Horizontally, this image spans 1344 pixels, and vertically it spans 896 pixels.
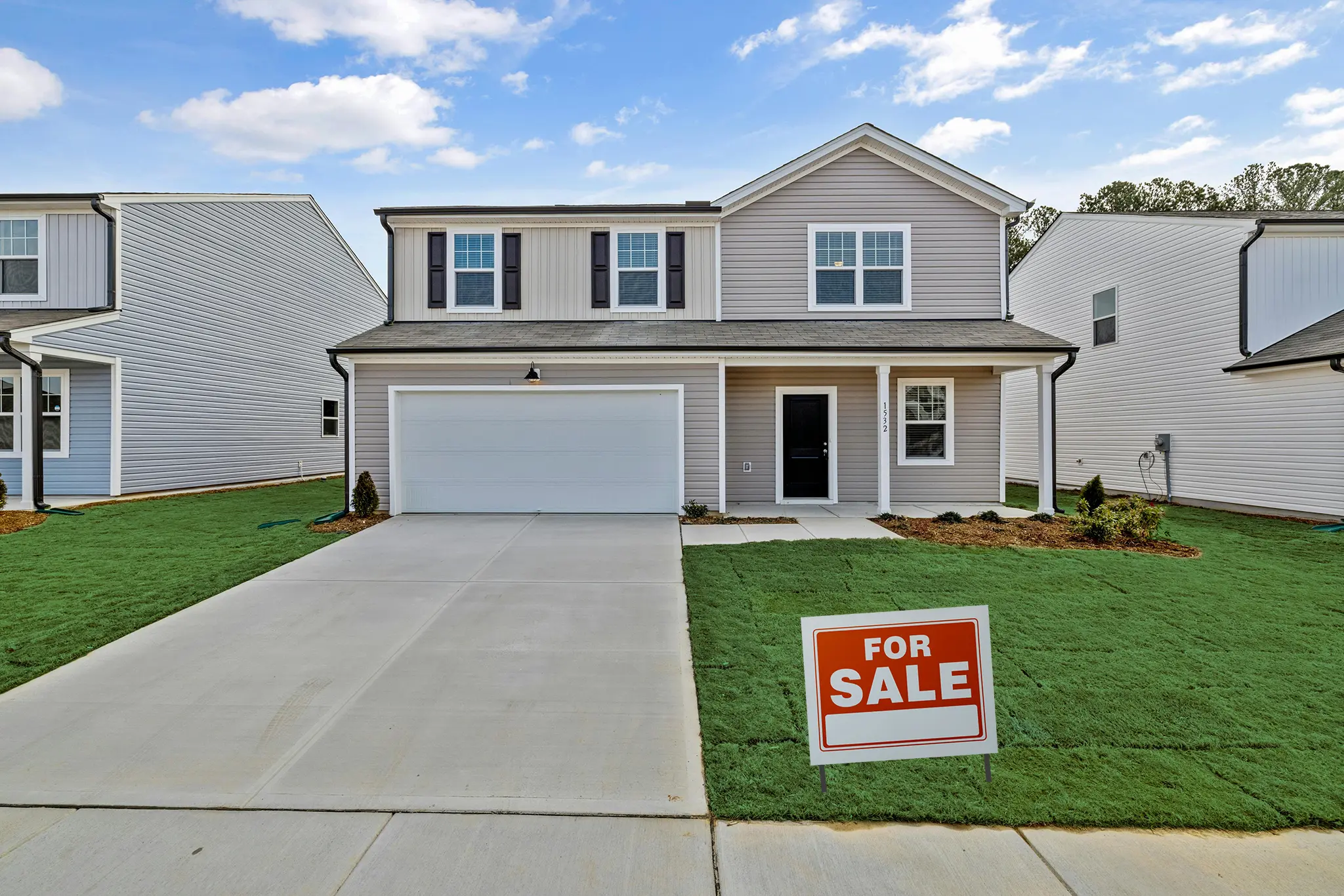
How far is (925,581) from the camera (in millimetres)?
5977

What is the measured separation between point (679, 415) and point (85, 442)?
38.1 ft

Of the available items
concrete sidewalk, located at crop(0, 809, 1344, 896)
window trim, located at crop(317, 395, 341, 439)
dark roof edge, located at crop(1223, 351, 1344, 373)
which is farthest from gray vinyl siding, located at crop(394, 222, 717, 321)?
concrete sidewalk, located at crop(0, 809, 1344, 896)

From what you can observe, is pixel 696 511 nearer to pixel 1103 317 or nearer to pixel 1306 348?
pixel 1306 348

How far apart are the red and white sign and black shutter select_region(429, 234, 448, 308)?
10799mm

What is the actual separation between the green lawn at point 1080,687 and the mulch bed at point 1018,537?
52 centimetres

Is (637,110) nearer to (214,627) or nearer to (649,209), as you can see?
(649,209)

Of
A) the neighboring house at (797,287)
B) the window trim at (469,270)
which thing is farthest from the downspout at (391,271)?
the window trim at (469,270)

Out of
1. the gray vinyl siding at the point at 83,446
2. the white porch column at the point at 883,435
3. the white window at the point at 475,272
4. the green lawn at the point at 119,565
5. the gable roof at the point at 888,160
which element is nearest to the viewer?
the green lawn at the point at 119,565

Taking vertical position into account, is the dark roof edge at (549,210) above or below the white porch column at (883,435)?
above

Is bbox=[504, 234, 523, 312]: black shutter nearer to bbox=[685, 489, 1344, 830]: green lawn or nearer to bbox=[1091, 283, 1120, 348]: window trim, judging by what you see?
bbox=[685, 489, 1344, 830]: green lawn

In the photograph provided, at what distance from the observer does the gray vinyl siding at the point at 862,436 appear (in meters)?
11.3

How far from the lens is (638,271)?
37.7ft

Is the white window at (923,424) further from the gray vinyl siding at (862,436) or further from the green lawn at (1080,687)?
the green lawn at (1080,687)

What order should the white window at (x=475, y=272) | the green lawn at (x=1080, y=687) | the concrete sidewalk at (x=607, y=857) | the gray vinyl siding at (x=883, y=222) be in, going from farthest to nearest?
the white window at (x=475, y=272) < the gray vinyl siding at (x=883, y=222) < the green lawn at (x=1080, y=687) < the concrete sidewalk at (x=607, y=857)
